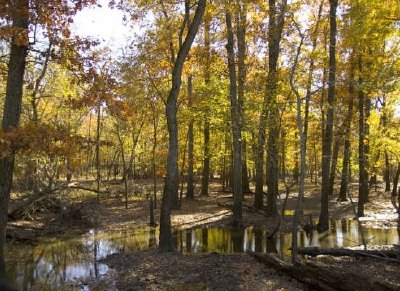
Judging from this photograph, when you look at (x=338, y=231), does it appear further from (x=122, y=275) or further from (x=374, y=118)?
(x=374, y=118)

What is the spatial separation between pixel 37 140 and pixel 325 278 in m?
7.11

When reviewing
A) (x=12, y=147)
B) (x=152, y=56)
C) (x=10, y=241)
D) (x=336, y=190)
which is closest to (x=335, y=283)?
(x=12, y=147)

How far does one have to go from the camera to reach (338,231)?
18656mm

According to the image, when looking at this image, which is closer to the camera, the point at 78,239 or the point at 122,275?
the point at 122,275

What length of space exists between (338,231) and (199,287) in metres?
11.2

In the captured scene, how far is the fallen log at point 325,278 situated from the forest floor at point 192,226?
0.69 feet

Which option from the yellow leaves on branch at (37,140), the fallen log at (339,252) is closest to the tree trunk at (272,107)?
the fallen log at (339,252)

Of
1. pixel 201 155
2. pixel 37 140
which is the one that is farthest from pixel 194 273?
pixel 201 155

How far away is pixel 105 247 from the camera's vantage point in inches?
603

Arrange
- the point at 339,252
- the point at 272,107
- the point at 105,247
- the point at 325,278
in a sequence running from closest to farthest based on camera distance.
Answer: the point at 325,278
the point at 339,252
the point at 105,247
the point at 272,107

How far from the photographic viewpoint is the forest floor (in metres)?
9.91

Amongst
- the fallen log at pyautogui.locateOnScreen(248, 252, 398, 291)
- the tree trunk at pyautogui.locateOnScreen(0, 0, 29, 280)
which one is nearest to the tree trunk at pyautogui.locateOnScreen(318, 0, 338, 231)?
the fallen log at pyautogui.locateOnScreen(248, 252, 398, 291)

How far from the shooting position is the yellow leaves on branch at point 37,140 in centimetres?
880

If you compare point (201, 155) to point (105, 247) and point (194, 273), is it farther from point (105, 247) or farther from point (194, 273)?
point (194, 273)
